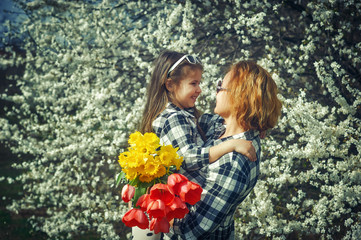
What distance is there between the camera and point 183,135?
1973 millimetres

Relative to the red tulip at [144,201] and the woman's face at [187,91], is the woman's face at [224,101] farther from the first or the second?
the red tulip at [144,201]

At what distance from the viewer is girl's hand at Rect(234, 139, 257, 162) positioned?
1792 millimetres

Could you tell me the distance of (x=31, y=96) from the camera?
6.78m

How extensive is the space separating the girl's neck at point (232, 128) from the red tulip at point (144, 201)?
729 millimetres

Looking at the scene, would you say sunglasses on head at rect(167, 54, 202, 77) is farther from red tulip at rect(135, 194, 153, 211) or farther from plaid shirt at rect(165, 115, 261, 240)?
red tulip at rect(135, 194, 153, 211)

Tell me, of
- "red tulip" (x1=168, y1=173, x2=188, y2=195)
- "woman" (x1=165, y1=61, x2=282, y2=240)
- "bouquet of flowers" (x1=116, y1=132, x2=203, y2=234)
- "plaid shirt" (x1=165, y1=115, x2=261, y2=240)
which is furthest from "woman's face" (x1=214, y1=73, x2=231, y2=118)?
"red tulip" (x1=168, y1=173, x2=188, y2=195)

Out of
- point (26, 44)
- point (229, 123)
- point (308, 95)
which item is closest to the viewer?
point (229, 123)

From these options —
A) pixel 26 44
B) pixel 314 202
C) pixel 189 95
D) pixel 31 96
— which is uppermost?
pixel 26 44

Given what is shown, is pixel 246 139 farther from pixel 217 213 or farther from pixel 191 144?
pixel 217 213

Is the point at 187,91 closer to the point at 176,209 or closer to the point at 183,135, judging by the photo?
the point at 183,135

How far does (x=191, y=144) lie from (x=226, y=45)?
3.34 meters

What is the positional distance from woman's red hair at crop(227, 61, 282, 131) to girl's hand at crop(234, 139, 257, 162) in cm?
19

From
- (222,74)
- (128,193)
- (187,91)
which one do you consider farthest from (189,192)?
(222,74)

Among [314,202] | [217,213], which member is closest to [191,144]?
[217,213]
